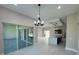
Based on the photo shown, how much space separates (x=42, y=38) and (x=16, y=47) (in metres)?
0.73

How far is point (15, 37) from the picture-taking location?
6.27 feet

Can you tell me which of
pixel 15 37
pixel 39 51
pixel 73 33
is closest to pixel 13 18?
pixel 15 37

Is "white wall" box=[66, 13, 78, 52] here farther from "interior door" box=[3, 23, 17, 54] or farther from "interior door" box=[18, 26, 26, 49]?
"interior door" box=[3, 23, 17, 54]

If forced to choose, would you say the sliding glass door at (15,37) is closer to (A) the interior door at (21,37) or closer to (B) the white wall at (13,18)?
(A) the interior door at (21,37)

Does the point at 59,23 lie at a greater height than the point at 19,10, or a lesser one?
lesser

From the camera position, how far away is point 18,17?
1962mm

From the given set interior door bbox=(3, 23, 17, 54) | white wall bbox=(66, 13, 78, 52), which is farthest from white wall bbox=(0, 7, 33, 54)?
A: white wall bbox=(66, 13, 78, 52)

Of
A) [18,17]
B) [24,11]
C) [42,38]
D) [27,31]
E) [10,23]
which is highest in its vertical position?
[24,11]

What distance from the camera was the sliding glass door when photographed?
1.83 meters

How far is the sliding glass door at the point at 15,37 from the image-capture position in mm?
1826

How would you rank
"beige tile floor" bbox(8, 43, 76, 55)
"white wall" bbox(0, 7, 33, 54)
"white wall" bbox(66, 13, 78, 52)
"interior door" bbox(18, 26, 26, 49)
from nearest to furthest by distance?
"beige tile floor" bbox(8, 43, 76, 55), "white wall" bbox(0, 7, 33, 54), "interior door" bbox(18, 26, 26, 49), "white wall" bbox(66, 13, 78, 52)
